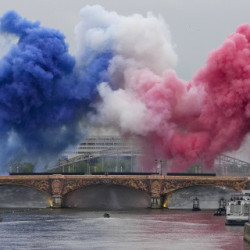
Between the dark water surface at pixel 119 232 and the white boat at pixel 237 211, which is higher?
the white boat at pixel 237 211

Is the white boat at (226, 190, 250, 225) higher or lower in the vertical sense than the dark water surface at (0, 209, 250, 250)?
higher

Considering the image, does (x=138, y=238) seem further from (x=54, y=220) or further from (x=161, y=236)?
(x=54, y=220)

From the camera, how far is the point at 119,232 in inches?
6014

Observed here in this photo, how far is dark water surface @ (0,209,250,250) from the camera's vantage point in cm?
13300

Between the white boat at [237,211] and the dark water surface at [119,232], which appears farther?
the white boat at [237,211]

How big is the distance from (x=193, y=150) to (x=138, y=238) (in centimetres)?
5934

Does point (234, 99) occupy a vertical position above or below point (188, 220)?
above

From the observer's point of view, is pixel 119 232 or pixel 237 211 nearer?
pixel 119 232

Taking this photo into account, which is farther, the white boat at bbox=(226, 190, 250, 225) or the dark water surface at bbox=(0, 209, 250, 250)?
the white boat at bbox=(226, 190, 250, 225)

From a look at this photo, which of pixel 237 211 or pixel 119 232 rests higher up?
pixel 237 211

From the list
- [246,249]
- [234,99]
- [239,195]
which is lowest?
[246,249]

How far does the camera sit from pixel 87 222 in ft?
572

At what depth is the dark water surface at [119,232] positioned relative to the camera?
13300cm

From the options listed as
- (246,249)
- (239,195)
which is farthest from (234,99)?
(246,249)
